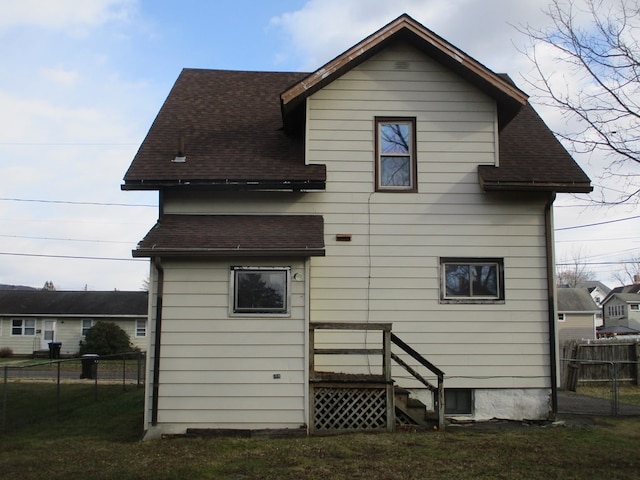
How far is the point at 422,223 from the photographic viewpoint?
11523 mm

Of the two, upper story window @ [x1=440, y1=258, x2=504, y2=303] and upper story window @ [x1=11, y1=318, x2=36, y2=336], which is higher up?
upper story window @ [x1=440, y1=258, x2=504, y2=303]

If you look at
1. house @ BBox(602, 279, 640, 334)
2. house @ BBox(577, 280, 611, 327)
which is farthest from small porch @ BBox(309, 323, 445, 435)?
house @ BBox(577, 280, 611, 327)

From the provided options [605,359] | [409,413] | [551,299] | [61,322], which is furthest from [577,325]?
[409,413]

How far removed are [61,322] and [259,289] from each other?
1318 inches

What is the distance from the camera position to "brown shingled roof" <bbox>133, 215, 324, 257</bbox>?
9938 mm

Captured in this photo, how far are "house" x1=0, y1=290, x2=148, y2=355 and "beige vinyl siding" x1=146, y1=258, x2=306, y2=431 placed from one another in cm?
3033

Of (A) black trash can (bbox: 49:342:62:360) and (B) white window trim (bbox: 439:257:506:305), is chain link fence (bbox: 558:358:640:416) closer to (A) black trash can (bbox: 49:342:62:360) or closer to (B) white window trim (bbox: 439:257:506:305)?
(B) white window trim (bbox: 439:257:506:305)

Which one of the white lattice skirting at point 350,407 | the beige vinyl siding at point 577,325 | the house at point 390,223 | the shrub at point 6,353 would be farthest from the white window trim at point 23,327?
the beige vinyl siding at point 577,325

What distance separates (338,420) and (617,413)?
6.30 m

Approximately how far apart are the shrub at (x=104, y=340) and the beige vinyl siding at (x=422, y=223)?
2617cm

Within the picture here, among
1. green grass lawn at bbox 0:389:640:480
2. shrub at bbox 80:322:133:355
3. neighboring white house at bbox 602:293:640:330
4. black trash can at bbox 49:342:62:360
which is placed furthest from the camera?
neighboring white house at bbox 602:293:640:330

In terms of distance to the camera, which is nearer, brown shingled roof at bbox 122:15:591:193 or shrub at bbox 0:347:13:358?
brown shingled roof at bbox 122:15:591:193

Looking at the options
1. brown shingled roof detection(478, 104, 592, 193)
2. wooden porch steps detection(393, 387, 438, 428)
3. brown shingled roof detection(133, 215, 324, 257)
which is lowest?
wooden porch steps detection(393, 387, 438, 428)

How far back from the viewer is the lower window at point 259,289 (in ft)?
33.6
